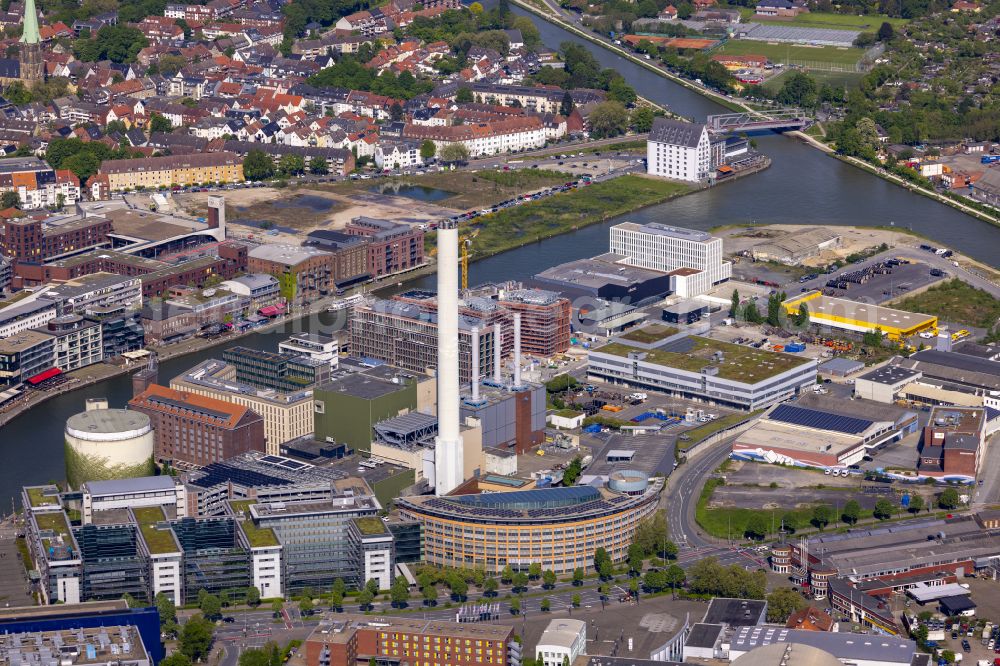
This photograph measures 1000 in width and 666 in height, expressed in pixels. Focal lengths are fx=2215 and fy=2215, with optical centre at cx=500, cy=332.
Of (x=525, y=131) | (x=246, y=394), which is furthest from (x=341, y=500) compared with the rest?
(x=525, y=131)

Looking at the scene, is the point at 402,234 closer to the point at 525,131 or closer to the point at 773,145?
the point at 525,131

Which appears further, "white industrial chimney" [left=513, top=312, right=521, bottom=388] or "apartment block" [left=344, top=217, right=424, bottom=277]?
"apartment block" [left=344, top=217, right=424, bottom=277]

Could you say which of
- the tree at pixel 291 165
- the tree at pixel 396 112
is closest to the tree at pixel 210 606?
the tree at pixel 291 165

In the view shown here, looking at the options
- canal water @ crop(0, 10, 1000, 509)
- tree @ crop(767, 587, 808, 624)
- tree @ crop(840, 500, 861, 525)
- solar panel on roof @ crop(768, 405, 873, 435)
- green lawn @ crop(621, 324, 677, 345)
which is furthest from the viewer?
canal water @ crop(0, 10, 1000, 509)

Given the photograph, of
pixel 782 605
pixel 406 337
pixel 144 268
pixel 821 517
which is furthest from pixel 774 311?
pixel 782 605

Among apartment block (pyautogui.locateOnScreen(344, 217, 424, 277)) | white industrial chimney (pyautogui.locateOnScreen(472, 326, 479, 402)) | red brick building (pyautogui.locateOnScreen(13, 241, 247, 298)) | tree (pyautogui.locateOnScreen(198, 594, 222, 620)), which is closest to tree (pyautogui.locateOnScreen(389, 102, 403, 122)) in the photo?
apartment block (pyautogui.locateOnScreen(344, 217, 424, 277))

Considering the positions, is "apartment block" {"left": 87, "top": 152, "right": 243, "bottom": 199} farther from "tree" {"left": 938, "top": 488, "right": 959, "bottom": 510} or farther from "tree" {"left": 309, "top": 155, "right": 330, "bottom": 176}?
"tree" {"left": 938, "top": 488, "right": 959, "bottom": 510}
